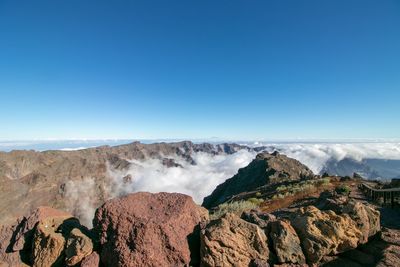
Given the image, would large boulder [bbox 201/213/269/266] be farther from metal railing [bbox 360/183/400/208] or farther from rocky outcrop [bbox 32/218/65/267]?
metal railing [bbox 360/183/400/208]

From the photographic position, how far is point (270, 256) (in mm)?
7211

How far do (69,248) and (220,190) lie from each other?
6819cm

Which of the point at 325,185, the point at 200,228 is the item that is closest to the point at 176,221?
the point at 200,228

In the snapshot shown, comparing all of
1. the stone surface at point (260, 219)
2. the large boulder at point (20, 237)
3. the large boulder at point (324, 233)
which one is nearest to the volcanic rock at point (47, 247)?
the large boulder at point (20, 237)

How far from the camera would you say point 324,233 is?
7711 mm

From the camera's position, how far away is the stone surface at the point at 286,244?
7.15 meters

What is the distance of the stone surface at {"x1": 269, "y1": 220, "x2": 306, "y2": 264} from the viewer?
715 cm

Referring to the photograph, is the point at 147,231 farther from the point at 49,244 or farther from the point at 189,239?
the point at 49,244

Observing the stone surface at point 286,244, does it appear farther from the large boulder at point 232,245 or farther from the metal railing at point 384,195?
the metal railing at point 384,195

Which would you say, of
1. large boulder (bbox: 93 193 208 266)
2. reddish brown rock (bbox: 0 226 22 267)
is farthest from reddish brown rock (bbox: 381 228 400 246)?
reddish brown rock (bbox: 0 226 22 267)

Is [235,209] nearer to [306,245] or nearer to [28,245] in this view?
[306,245]

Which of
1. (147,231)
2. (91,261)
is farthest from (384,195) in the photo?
(91,261)

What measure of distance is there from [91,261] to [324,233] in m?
6.60

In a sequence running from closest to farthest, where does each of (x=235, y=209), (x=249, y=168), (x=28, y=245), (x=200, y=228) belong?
(x=200, y=228) < (x=28, y=245) < (x=235, y=209) < (x=249, y=168)
